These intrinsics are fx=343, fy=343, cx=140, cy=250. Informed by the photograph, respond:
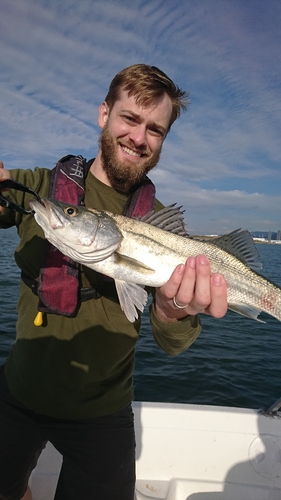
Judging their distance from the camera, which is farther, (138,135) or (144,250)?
(138,135)

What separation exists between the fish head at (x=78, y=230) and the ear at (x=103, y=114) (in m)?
1.57

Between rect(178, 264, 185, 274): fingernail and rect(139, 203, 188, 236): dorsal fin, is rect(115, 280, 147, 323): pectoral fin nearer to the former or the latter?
rect(178, 264, 185, 274): fingernail

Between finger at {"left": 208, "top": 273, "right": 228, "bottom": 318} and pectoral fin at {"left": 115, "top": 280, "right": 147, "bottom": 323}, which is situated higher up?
finger at {"left": 208, "top": 273, "right": 228, "bottom": 318}

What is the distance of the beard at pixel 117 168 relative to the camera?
427 centimetres

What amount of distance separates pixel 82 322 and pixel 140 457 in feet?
9.64

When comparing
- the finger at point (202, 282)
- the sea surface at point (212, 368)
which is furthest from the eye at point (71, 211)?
the sea surface at point (212, 368)

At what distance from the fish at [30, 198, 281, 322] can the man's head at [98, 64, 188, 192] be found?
2.33 feet

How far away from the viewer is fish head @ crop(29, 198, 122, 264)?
3566 millimetres

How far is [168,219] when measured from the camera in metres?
4.05

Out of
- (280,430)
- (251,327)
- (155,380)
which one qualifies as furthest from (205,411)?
(251,327)

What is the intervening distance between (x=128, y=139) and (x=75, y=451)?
366cm

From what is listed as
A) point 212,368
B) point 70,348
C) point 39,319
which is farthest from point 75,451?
point 212,368

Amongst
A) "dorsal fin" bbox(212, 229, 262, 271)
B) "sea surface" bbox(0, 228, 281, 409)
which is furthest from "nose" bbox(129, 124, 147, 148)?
"sea surface" bbox(0, 228, 281, 409)

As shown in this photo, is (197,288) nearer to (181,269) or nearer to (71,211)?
(181,269)
